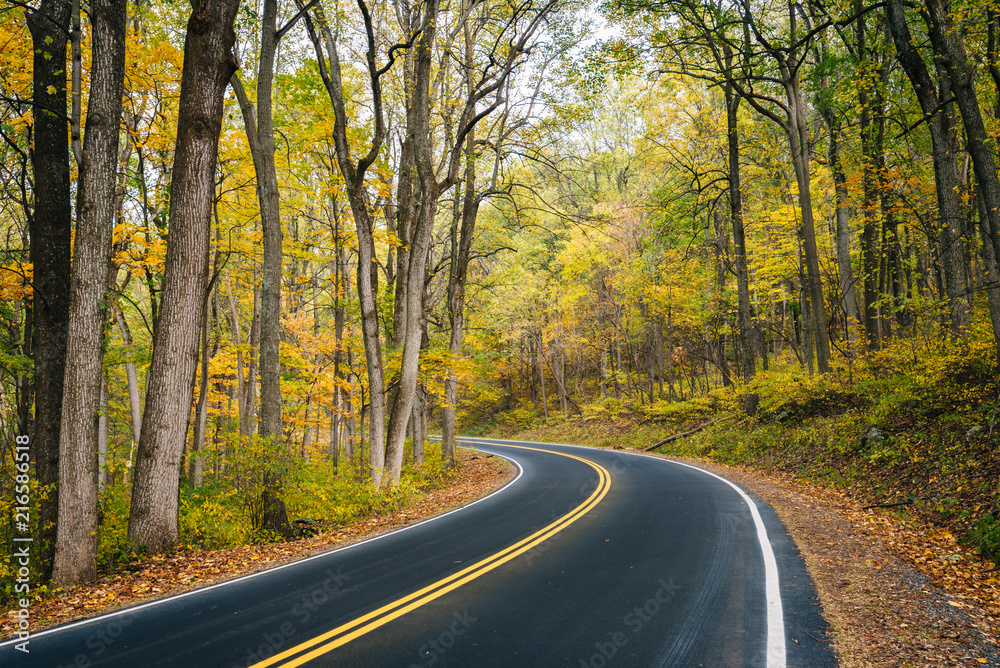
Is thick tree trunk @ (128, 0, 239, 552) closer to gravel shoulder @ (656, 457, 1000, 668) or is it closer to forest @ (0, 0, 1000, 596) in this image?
forest @ (0, 0, 1000, 596)

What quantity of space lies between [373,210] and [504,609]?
→ 1002 centimetres

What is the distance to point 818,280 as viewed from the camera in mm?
14688

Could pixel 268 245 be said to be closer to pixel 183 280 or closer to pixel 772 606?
pixel 183 280

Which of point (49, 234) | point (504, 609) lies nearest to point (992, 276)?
point (504, 609)

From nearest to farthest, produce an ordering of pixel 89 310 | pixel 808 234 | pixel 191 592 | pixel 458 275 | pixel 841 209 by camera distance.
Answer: pixel 191 592 < pixel 89 310 < pixel 808 234 < pixel 841 209 < pixel 458 275

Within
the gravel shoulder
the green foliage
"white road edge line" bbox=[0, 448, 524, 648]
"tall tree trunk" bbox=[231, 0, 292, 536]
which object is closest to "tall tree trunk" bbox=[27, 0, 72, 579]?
"white road edge line" bbox=[0, 448, 524, 648]

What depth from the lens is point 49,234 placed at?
7133mm

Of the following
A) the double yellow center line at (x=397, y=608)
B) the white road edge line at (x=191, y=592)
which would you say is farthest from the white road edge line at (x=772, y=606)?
the white road edge line at (x=191, y=592)

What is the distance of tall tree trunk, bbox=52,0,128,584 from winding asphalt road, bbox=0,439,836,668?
210cm

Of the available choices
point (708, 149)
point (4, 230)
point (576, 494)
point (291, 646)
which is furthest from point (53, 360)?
point (4, 230)

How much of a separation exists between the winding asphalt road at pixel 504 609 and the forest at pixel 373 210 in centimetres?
286

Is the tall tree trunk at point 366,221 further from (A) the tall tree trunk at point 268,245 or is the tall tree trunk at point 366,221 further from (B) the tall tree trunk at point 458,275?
(B) the tall tree trunk at point 458,275

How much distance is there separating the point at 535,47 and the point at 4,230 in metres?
26.0

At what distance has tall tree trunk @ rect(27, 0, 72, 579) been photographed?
6891mm
